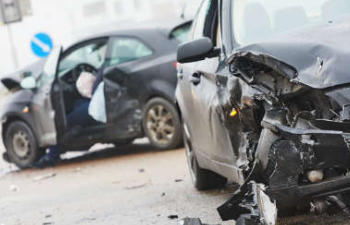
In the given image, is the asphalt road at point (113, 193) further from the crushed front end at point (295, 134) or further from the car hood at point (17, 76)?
the car hood at point (17, 76)

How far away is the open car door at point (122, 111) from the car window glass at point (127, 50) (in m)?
0.24

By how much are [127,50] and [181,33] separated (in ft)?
2.68

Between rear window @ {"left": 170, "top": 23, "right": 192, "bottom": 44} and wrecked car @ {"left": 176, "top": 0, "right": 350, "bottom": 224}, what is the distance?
19.9 feet

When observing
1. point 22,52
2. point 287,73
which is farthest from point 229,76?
point 22,52

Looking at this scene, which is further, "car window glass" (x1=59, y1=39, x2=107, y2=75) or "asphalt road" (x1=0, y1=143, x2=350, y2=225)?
"car window glass" (x1=59, y1=39, x2=107, y2=75)

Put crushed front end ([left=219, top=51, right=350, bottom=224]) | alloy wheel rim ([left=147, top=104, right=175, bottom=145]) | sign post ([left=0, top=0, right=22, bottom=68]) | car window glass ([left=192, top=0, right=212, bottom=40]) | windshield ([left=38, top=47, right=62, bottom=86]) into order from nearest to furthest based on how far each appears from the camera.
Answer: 1. crushed front end ([left=219, top=51, right=350, bottom=224])
2. car window glass ([left=192, top=0, right=212, bottom=40])
3. alloy wheel rim ([left=147, top=104, right=175, bottom=145])
4. windshield ([left=38, top=47, right=62, bottom=86])
5. sign post ([left=0, top=0, right=22, bottom=68])

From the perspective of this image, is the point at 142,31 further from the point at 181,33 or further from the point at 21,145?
the point at 21,145

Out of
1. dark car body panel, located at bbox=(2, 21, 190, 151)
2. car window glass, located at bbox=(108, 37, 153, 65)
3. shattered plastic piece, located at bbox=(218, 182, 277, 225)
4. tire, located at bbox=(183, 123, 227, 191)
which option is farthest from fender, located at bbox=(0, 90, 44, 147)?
shattered plastic piece, located at bbox=(218, 182, 277, 225)

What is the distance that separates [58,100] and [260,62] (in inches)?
315

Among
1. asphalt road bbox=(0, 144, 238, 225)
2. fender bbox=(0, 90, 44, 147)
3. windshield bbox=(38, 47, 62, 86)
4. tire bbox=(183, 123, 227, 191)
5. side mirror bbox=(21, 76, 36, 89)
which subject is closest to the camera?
asphalt road bbox=(0, 144, 238, 225)

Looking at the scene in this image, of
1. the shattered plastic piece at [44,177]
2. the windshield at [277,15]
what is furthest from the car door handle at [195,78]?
the shattered plastic piece at [44,177]

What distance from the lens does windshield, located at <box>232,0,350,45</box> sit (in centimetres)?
597

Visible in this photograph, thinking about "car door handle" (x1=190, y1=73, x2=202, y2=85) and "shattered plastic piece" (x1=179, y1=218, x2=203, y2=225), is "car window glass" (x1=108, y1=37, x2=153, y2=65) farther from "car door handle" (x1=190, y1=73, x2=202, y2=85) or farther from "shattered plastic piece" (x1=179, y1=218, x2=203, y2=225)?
"shattered plastic piece" (x1=179, y1=218, x2=203, y2=225)

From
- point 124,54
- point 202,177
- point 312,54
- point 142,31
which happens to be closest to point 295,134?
point 312,54
